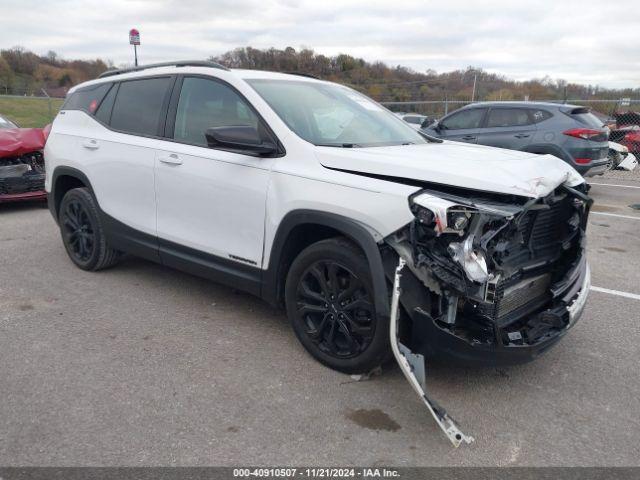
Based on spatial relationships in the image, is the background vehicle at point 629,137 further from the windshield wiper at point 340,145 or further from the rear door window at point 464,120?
the windshield wiper at point 340,145

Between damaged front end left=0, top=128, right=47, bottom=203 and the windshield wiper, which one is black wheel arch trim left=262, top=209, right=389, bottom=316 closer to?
the windshield wiper

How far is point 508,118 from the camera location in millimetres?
10375

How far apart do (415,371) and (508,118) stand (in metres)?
8.77

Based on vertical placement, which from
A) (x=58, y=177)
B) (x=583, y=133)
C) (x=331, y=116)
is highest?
(x=331, y=116)

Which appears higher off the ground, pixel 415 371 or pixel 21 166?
pixel 21 166

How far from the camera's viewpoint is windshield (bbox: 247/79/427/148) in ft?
12.1

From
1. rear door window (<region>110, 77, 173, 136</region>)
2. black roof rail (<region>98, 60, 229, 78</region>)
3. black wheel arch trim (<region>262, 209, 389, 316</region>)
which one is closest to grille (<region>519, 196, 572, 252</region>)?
black wheel arch trim (<region>262, 209, 389, 316</region>)

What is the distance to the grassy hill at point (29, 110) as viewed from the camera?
2208 centimetres

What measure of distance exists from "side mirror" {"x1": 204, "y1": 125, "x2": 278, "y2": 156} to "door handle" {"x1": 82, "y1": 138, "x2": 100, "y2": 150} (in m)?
1.87

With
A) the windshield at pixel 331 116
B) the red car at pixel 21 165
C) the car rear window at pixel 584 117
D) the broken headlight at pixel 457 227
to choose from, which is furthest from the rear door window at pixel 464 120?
the broken headlight at pixel 457 227

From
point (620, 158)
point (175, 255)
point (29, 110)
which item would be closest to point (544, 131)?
point (620, 158)

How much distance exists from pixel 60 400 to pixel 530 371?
9.29 feet

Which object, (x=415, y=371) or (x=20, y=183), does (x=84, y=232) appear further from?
(x=415, y=371)

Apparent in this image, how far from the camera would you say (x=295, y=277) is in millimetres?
3418
